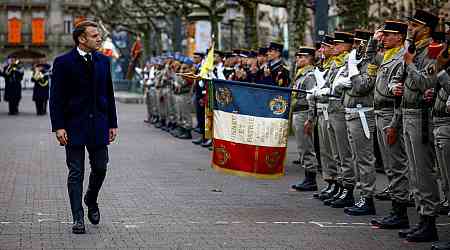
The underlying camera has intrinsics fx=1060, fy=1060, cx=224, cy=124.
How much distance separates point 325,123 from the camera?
41.4ft

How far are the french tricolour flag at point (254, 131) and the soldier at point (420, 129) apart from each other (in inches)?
126

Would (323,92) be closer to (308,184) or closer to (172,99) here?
(308,184)

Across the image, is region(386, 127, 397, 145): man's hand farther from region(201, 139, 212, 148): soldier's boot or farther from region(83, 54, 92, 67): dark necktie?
region(201, 139, 212, 148): soldier's boot

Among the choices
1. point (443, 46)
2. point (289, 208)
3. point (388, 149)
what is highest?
point (443, 46)

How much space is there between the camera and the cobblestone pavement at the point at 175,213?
9781mm

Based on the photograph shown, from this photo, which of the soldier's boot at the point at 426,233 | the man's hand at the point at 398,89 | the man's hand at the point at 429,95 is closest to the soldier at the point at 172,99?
the man's hand at the point at 398,89

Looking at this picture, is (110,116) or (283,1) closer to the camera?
(110,116)

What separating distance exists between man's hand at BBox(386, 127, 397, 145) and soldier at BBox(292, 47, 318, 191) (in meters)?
2.98

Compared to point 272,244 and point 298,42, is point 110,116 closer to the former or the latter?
point 272,244

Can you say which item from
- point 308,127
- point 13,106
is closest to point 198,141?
point 308,127

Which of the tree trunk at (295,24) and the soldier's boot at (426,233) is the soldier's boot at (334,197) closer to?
the soldier's boot at (426,233)

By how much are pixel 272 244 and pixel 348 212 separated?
2.29 m

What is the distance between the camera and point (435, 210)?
32.2ft

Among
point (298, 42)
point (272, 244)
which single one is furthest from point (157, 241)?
point (298, 42)
